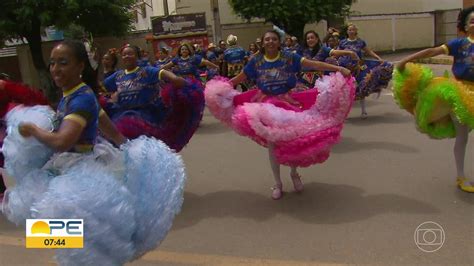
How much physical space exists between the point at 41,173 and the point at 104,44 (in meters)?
23.5

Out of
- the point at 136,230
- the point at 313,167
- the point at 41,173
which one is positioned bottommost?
the point at 313,167

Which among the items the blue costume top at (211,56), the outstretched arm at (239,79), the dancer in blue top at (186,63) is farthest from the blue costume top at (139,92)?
the blue costume top at (211,56)

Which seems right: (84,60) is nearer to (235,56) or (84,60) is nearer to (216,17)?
(235,56)

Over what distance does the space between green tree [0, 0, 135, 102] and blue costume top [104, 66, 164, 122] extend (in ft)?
39.1

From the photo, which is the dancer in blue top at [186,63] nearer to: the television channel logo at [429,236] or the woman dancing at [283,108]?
the woman dancing at [283,108]

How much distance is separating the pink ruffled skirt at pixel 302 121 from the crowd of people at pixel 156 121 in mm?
10

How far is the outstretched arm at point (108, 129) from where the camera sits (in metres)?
3.34

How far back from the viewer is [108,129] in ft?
11.1

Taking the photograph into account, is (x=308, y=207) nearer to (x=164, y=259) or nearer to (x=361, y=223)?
(x=361, y=223)

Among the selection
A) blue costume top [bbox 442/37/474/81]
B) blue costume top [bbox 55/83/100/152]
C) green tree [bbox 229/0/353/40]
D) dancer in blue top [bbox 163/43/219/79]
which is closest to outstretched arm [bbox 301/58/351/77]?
blue costume top [bbox 442/37/474/81]

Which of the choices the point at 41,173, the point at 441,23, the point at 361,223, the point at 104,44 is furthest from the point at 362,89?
the point at 441,23

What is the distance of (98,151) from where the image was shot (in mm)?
3043

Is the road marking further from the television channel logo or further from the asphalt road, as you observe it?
the television channel logo

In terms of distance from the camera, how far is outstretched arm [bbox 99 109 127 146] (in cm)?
334
